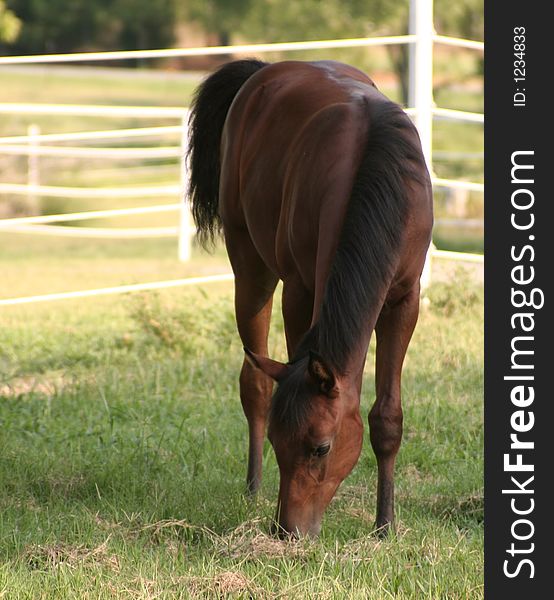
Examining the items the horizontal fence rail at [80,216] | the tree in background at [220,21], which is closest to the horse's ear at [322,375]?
the horizontal fence rail at [80,216]

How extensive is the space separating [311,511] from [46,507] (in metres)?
1.31

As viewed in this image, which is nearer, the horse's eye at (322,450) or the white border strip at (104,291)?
the horse's eye at (322,450)

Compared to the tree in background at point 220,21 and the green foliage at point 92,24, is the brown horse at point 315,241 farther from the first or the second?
the green foliage at point 92,24

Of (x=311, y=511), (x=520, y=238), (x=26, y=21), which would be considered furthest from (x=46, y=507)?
(x=26, y=21)

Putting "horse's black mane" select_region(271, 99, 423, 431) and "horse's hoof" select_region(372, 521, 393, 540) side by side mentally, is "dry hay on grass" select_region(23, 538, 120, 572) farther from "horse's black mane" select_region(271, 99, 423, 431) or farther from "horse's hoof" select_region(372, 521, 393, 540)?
"horse's hoof" select_region(372, 521, 393, 540)

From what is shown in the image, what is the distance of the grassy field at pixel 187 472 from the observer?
11.3 ft

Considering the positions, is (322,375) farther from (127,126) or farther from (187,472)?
(127,126)

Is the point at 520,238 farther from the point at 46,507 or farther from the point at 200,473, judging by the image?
the point at 46,507

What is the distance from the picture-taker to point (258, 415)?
479 centimetres

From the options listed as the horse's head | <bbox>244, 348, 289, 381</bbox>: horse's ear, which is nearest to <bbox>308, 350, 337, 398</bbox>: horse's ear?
the horse's head

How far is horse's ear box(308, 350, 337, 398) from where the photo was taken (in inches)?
130

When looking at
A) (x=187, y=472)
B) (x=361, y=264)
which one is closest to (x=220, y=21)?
(x=187, y=472)

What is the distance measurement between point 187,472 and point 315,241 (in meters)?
1.27

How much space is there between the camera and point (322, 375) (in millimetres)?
3338
